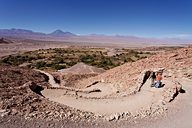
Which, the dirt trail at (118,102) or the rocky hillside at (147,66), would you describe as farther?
the rocky hillside at (147,66)

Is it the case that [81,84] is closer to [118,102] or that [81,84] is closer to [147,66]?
[147,66]

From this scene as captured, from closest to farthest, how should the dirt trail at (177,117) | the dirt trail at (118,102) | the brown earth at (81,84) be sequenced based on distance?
the brown earth at (81,84) < the dirt trail at (177,117) < the dirt trail at (118,102)

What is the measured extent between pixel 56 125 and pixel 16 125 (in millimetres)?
1608

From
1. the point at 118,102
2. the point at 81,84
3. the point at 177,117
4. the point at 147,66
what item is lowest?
the point at 81,84

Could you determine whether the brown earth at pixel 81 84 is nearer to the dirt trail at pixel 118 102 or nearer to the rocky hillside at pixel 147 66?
the rocky hillside at pixel 147 66

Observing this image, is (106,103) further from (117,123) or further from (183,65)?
(183,65)

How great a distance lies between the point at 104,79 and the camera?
27.5 metres

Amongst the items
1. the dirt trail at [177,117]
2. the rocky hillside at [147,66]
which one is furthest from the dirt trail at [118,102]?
the rocky hillside at [147,66]

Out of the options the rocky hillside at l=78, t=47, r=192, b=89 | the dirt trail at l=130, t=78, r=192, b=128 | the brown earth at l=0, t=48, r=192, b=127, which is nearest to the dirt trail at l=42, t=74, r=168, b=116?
the brown earth at l=0, t=48, r=192, b=127

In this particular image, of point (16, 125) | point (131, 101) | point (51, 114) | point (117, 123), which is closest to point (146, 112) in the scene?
point (117, 123)

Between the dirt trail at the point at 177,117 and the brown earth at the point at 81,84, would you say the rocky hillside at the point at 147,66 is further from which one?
the dirt trail at the point at 177,117

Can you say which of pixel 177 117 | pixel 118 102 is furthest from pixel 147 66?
pixel 177 117

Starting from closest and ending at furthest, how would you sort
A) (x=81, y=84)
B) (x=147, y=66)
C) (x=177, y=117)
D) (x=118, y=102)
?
(x=177, y=117) → (x=118, y=102) → (x=147, y=66) → (x=81, y=84)

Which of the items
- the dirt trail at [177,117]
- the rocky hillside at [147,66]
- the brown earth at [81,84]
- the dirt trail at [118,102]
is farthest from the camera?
the rocky hillside at [147,66]
